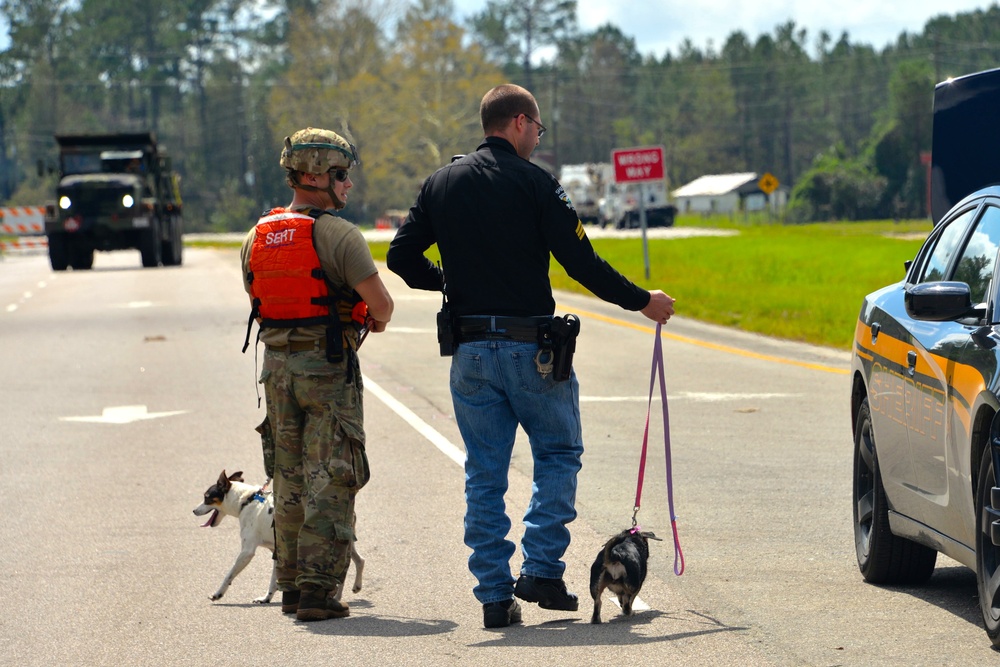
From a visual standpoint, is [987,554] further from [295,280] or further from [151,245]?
[151,245]

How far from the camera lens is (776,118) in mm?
146750

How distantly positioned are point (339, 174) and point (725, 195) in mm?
119244

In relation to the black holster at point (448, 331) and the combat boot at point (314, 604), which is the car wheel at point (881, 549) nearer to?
the black holster at point (448, 331)

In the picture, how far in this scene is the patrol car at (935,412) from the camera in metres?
5.56

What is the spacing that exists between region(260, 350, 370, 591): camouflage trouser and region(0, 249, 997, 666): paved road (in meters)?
0.29

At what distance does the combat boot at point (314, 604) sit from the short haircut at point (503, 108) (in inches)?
73.5

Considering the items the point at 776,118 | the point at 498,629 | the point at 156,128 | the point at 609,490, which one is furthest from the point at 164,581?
the point at 776,118

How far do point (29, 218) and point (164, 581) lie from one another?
63.9 m

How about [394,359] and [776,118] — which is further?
[776,118]

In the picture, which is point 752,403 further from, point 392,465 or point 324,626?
point 324,626

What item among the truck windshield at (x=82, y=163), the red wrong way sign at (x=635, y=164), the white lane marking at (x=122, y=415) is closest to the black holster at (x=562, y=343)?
the white lane marking at (x=122, y=415)

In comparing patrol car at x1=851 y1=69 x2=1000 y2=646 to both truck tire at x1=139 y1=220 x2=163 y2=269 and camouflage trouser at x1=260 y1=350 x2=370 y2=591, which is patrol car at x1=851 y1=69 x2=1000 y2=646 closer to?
camouflage trouser at x1=260 y1=350 x2=370 y2=591

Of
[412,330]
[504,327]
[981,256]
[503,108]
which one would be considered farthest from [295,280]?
[412,330]

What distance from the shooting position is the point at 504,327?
6117 millimetres
